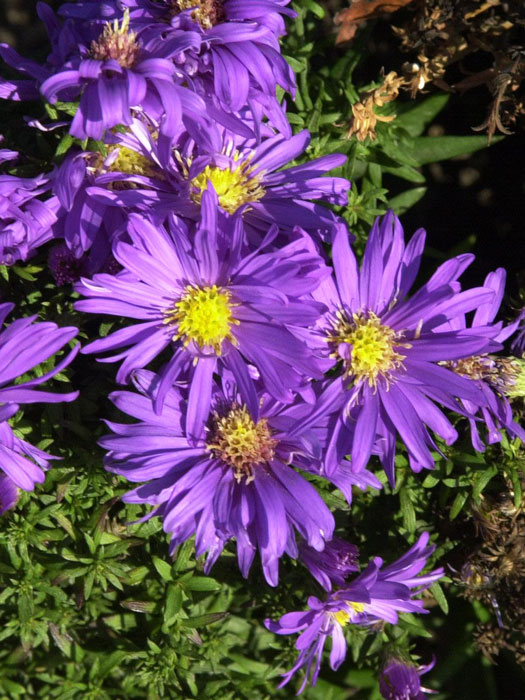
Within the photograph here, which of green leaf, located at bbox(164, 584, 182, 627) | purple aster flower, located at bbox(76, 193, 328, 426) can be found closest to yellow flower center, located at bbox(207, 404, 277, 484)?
purple aster flower, located at bbox(76, 193, 328, 426)

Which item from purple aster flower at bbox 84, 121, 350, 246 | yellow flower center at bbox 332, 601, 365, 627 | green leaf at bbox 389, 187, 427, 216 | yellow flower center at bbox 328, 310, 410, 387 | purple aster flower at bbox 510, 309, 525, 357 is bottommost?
yellow flower center at bbox 332, 601, 365, 627

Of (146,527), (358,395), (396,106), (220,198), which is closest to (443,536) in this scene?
(358,395)

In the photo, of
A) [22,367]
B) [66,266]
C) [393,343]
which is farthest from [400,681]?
[66,266]

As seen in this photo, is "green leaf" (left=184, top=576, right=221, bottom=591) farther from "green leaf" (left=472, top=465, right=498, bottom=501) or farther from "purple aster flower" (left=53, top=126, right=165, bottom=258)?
"purple aster flower" (left=53, top=126, right=165, bottom=258)

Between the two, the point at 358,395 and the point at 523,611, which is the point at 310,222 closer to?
the point at 358,395

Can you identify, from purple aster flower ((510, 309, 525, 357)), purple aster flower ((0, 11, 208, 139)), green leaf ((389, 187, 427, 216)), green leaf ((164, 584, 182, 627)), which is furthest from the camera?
green leaf ((389, 187, 427, 216))

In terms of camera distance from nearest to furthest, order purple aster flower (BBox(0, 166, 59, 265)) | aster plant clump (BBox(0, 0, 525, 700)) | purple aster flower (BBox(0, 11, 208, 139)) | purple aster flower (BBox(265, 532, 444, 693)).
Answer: purple aster flower (BBox(0, 11, 208, 139))
aster plant clump (BBox(0, 0, 525, 700))
purple aster flower (BBox(0, 166, 59, 265))
purple aster flower (BBox(265, 532, 444, 693))

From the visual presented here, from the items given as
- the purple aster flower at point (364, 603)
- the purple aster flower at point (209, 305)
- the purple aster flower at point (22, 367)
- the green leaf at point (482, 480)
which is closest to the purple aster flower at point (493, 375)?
the green leaf at point (482, 480)
